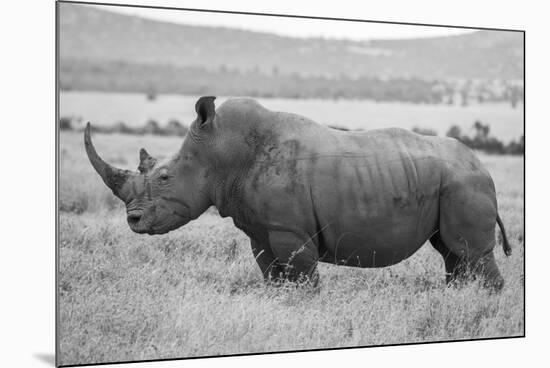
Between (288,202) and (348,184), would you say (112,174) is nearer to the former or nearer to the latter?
(288,202)

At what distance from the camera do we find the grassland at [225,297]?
24.7ft

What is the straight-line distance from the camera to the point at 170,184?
25.5 feet

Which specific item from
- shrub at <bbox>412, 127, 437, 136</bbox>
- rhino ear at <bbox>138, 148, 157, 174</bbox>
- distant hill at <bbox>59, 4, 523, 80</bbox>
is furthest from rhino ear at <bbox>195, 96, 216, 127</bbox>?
shrub at <bbox>412, 127, 437, 136</bbox>

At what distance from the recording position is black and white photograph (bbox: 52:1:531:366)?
302 inches

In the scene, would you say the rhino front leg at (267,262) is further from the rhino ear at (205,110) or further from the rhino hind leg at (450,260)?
the rhino hind leg at (450,260)

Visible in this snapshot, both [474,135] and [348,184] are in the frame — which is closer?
[348,184]

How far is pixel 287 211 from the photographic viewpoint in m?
7.63

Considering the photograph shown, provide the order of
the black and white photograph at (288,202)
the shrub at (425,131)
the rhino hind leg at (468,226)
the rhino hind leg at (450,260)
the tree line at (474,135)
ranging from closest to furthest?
the black and white photograph at (288,202)
the rhino hind leg at (468,226)
the rhino hind leg at (450,260)
the tree line at (474,135)
the shrub at (425,131)

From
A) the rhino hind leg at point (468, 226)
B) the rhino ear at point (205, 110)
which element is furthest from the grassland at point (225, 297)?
the rhino ear at point (205, 110)

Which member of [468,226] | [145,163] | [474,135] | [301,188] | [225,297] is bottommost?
[225,297]

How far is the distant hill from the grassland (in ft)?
2.79

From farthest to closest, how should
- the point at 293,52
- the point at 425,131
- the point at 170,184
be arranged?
1. the point at 425,131
2. the point at 293,52
3. the point at 170,184

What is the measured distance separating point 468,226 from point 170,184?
2357 mm

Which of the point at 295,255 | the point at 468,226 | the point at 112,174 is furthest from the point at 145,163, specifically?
Answer: the point at 468,226
